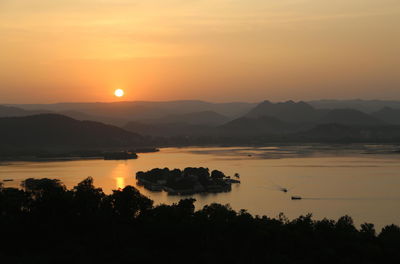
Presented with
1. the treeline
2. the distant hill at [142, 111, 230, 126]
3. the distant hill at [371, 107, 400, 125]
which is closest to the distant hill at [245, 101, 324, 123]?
the distant hill at [142, 111, 230, 126]

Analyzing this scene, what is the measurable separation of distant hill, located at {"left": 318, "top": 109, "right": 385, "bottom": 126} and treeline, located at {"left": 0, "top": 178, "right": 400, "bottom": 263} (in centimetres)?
11164

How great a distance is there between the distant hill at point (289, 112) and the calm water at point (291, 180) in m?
91.7

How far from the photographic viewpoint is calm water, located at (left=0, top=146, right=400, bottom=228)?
24.4 m

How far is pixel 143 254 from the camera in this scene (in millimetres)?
12398

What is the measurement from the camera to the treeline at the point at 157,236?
12.6 meters

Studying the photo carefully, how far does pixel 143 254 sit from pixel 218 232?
225 cm

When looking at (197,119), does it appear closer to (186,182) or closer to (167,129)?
(167,129)

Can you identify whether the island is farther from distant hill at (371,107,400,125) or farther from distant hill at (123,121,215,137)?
distant hill at (371,107,400,125)

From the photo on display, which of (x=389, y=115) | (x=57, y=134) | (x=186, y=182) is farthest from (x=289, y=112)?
(x=186, y=182)

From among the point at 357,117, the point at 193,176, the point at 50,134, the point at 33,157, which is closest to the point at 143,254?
the point at 193,176

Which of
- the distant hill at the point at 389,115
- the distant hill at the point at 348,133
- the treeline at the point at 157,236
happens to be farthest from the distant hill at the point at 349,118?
the treeline at the point at 157,236

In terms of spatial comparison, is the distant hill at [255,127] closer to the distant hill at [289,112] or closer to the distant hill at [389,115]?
the distant hill at [289,112]

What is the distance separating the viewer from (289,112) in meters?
154

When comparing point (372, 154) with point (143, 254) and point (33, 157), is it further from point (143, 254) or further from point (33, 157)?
point (143, 254)
